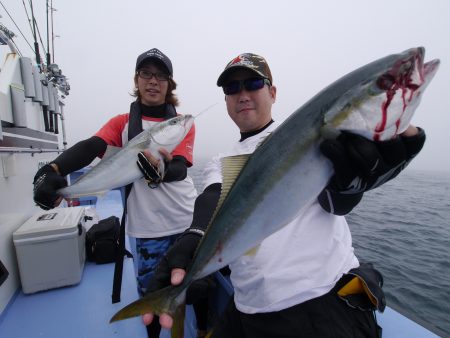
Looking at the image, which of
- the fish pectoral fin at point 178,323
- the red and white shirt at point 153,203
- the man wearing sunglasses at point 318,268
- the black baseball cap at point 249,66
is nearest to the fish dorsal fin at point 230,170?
the man wearing sunglasses at point 318,268

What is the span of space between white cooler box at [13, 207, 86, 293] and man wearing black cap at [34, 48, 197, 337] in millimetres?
930

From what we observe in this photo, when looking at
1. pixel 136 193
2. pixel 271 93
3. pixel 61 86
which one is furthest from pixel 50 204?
pixel 61 86

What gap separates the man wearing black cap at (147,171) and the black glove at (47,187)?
0.04m

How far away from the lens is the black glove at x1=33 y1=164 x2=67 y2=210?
8.35 ft

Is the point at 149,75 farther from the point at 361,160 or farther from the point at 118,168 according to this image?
the point at 361,160

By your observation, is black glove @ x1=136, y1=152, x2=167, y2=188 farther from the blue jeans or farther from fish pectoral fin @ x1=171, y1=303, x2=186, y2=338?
fish pectoral fin @ x1=171, y1=303, x2=186, y2=338

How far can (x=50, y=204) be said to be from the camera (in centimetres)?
261

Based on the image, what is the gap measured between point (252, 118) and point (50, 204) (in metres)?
2.14

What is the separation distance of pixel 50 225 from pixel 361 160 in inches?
148

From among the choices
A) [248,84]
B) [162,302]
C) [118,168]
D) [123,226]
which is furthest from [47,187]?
[248,84]

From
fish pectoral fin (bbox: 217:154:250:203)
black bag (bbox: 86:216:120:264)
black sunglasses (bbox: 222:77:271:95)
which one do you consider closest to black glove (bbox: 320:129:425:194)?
fish pectoral fin (bbox: 217:154:250:203)

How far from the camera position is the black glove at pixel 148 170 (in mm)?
2684

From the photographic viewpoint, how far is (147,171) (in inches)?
107

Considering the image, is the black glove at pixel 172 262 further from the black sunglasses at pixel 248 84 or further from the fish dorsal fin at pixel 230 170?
the black sunglasses at pixel 248 84
